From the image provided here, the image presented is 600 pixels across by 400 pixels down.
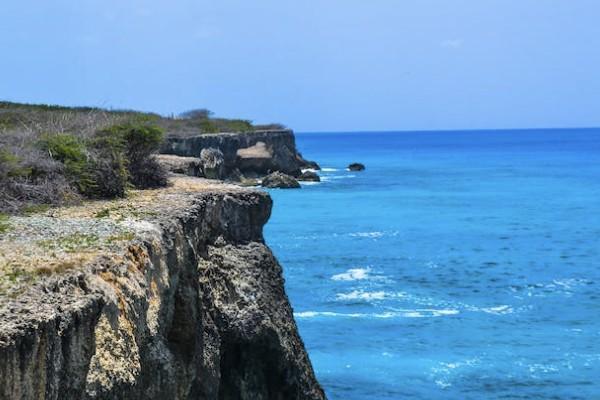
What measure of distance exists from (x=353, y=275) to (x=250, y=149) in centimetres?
4042

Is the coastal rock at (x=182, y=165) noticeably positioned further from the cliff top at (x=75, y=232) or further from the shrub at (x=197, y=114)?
the shrub at (x=197, y=114)

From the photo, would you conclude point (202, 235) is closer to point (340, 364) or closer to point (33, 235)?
point (33, 235)

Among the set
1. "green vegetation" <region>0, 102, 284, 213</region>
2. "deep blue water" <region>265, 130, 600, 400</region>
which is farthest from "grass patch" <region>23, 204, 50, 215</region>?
"deep blue water" <region>265, 130, 600, 400</region>

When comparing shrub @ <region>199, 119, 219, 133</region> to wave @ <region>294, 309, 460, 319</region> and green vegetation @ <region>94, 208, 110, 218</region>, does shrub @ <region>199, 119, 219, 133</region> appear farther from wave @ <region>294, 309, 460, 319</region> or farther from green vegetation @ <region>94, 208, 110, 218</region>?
green vegetation @ <region>94, 208, 110, 218</region>

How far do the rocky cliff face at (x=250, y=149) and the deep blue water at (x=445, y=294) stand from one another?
25.1 feet

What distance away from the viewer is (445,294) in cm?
2823

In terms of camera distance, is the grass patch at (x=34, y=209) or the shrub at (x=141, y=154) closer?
the grass patch at (x=34, y=209)

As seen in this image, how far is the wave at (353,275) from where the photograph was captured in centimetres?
3061

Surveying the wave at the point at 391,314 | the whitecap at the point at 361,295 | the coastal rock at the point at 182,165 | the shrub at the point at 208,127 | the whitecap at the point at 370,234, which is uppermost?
the shrub at the point at 208,127

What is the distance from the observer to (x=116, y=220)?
11852 mm

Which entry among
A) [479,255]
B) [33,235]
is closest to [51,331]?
[33,235]

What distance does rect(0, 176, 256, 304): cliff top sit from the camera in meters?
8.68

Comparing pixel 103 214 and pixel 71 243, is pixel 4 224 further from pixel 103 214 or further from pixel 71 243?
pixel 103 214

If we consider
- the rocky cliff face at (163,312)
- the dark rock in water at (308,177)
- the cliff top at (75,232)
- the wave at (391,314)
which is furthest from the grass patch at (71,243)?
the dark rock in water at (308,177)
